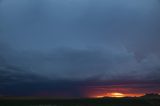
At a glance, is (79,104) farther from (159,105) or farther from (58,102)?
(159,105)

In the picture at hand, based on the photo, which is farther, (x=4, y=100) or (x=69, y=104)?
(x=4, y=100)

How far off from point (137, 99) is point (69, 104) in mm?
18955

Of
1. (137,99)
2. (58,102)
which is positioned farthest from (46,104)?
(137,99)

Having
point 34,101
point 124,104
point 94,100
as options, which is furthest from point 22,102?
point 124,104

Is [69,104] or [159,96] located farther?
[159,96]

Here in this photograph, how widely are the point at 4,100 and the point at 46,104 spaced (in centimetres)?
1389

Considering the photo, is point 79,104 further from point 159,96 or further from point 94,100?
point 159,96

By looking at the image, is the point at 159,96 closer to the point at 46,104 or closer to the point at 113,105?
the point at 113,105

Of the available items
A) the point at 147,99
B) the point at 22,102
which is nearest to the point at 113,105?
the point at 147,99

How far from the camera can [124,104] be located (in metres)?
104

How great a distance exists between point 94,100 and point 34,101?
52.4ft

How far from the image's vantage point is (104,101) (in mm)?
107812

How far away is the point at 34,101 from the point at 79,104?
40.9 ft

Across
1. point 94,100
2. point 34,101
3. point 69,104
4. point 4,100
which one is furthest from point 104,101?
point 4,100
